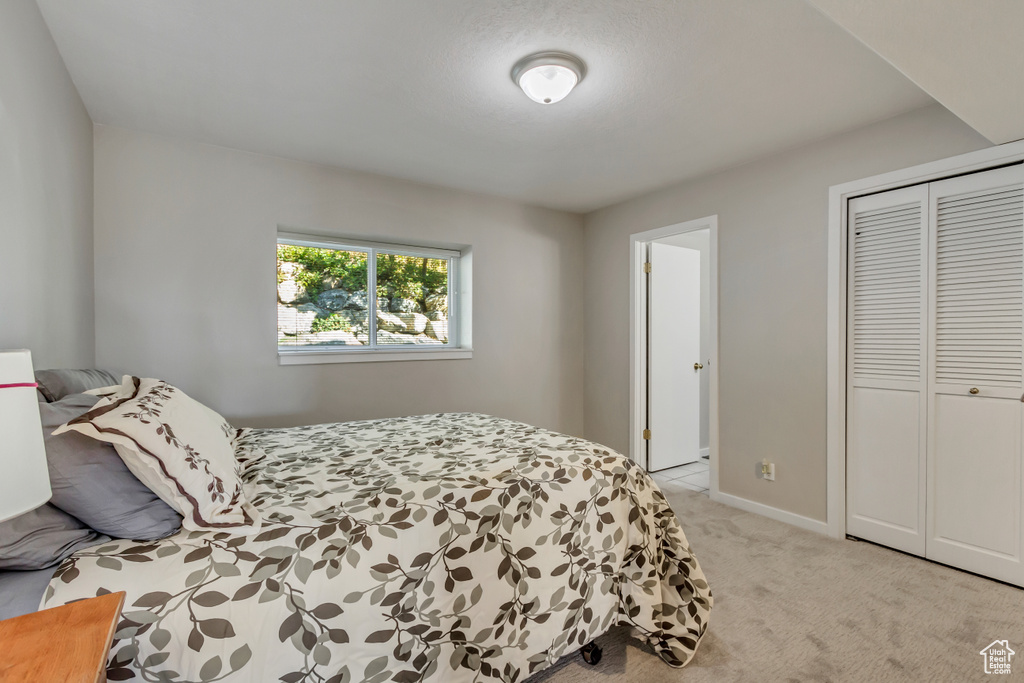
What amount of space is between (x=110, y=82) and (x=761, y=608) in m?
3.86

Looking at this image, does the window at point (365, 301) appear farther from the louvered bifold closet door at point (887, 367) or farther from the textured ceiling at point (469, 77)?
the louvered bifold closet door at point (887, 367)

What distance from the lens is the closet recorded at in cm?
228

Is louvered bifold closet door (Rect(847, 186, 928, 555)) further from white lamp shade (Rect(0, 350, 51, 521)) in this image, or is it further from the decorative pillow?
white lamp shade (Rect(0, 350, 51, 521))

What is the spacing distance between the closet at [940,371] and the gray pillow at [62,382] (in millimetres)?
3724

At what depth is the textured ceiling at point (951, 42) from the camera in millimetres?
1325

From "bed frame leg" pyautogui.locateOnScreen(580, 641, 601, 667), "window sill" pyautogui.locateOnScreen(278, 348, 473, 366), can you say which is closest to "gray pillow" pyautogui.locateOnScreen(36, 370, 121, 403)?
"window sill" pyautogui.locateOnScreen(278, 348, 473, 366)

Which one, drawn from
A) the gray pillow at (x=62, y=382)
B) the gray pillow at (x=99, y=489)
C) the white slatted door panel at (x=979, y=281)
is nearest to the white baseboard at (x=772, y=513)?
the white slatted door panel at (x=979, y=281)

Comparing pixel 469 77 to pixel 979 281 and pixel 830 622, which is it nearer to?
pixel 979 281

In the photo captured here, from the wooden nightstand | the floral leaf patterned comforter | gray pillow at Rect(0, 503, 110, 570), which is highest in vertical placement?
gray pillow at Rect(0, 503, 110, 570)

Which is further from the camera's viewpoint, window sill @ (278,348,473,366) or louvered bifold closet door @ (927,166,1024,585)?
window sill @ (278,348,473,366)

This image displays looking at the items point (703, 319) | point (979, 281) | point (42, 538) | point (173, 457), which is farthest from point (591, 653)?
point (703, 319)

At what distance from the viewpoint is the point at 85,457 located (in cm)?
112

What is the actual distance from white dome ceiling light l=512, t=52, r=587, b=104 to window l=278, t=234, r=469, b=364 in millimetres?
2001

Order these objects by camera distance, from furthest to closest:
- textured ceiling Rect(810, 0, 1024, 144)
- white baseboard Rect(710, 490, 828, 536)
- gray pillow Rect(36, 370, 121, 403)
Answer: white baseboard Rect(710, 490, 828, 536), gray pillow Rect(36, 370, 121, 403), textured ceiling Rect(810, 0, 1024, 144)
